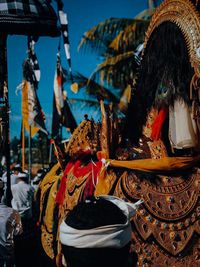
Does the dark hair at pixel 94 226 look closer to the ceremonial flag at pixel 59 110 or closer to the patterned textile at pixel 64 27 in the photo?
the patterned textile at pixel 64 27

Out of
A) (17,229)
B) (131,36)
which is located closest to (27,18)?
(17,229)

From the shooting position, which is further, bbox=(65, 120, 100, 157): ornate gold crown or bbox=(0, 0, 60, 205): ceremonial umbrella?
bbox=(0, 0, 60, 205): ceremonial umbrella

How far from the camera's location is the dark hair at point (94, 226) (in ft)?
6.03

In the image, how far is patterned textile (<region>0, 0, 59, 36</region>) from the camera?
4.87 meters

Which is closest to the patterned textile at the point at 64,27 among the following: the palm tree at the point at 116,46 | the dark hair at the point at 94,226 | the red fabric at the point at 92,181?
the red fabric at the point at 92,181

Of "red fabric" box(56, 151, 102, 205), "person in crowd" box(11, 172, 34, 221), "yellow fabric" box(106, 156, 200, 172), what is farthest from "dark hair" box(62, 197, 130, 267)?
"person in crowd" box(11, 172, 34, 221)

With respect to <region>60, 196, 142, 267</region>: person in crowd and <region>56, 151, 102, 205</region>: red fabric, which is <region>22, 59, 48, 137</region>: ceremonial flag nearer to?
<region>56, 151, 102, 205</region>: red fabric

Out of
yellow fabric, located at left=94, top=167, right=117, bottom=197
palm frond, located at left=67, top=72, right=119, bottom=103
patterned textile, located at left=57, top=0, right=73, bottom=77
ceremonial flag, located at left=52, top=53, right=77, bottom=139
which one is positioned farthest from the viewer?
palm frond, located at left=67, top=72, right=119, bottom=103

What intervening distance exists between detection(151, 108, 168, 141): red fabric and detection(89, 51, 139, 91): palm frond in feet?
38.9

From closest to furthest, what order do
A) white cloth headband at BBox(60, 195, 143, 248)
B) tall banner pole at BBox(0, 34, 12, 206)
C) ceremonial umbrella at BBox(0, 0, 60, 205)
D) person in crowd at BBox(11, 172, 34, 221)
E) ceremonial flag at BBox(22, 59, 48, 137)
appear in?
white cloth headband at BBox(60, 195, 143, 248), ceremonial umbrella at BBox(0, 0, 60, 205), tall banner pole at BBox(0, 34, 12, 206), person in crowd at BBox(11, 172, 34, 221), ceremonial flag at BBox(22, 59, 48, 137)

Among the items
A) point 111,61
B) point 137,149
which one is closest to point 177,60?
point 137,149

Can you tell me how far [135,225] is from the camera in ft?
11.8

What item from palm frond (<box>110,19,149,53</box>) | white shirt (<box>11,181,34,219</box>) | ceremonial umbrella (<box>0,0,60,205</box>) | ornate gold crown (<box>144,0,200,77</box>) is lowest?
white shirt (<box>11,181,34,219</box>)

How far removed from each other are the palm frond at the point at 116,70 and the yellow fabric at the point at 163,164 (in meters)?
12.0
